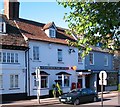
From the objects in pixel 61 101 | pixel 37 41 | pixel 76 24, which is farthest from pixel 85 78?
pixel 76 24

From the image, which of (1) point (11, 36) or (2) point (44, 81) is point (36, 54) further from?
(1) point (11, 36)

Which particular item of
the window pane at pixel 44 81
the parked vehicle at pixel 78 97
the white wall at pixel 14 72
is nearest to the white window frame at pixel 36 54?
the white wall at pixel 14 72

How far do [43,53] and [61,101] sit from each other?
26.2 ft

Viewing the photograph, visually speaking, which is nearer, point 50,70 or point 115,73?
point 50,70

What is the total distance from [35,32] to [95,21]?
24.7m

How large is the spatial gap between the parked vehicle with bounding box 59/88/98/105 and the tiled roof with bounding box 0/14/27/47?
7.48 metres

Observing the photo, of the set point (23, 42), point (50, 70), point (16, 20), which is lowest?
point (50, 70)

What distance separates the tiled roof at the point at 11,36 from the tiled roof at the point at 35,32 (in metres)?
0.79

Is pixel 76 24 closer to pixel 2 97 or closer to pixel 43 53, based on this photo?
pixel 2 97

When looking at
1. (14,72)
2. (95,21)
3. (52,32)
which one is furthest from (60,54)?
(95,21)

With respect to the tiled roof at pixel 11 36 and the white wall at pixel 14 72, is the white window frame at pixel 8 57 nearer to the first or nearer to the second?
the white wall at pixel 14 72

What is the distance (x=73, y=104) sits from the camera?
2773cm

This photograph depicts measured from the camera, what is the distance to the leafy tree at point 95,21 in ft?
36.1

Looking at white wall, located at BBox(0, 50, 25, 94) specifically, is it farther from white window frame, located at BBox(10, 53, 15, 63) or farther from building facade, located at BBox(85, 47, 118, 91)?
building facade, located at BBox(85, 47, 118, 91)
